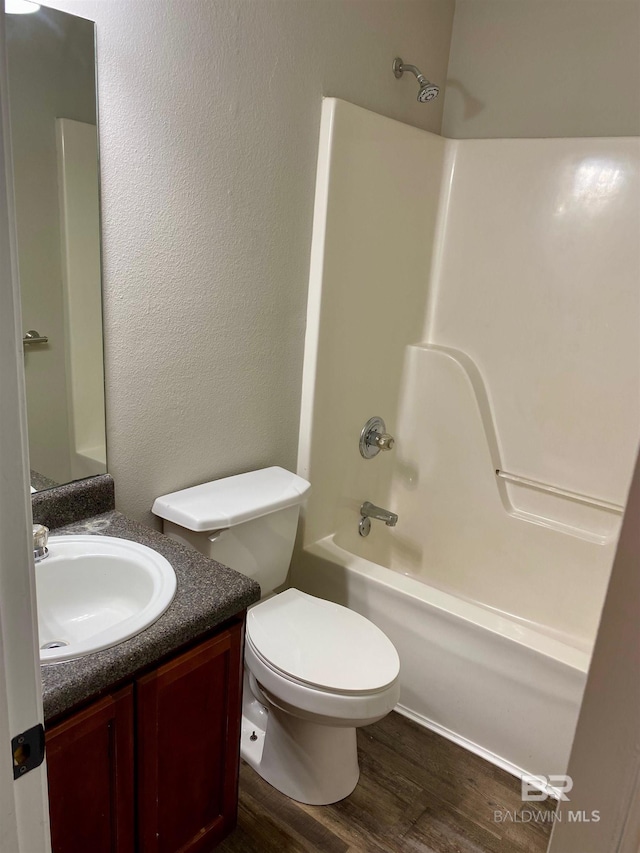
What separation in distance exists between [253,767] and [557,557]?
50.2 inches

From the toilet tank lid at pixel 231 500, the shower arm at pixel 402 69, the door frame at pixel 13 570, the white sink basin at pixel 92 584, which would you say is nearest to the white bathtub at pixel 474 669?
the toilet tank lid at pixel 231 500

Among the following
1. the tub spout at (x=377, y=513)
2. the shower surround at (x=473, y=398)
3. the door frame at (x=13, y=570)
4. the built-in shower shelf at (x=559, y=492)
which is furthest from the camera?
the tub spout at (x=377, y=513)

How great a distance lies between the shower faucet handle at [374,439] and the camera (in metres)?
2.36

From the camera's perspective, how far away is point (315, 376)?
82.0 inches

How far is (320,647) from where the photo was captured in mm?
1618

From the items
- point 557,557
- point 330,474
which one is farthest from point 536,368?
point 330,474

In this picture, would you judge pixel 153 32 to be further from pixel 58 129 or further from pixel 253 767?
pixel 253 767

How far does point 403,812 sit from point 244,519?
0.89 meters

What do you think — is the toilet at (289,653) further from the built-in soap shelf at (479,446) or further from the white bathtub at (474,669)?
the built-in soap shelf at (479,446)

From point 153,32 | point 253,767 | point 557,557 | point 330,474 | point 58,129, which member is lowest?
point 253,767

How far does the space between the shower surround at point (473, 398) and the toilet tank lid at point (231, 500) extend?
0.93ft

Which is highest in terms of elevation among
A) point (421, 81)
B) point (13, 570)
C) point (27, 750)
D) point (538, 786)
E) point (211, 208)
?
point (421, 81)

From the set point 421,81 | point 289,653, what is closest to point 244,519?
point 289,653

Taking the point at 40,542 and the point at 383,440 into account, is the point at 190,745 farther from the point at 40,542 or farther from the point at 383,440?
the point at 383,440
